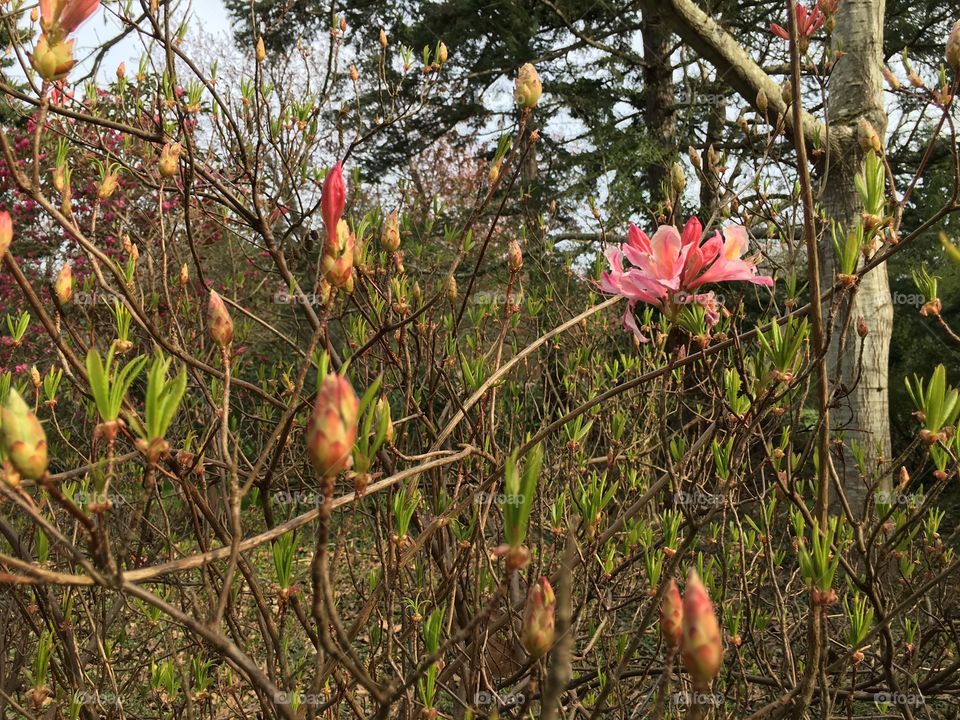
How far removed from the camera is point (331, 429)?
576mm

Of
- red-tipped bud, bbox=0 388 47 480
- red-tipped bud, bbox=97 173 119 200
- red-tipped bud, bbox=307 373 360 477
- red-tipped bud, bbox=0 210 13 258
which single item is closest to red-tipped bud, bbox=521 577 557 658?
red-tipped bud, bbox=307 373 360 477

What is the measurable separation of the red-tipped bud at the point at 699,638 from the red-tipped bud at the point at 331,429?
311 millimetres

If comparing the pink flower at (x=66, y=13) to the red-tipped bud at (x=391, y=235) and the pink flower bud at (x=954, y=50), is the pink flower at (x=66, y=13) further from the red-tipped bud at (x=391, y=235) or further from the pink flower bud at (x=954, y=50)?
the pink flower bud at (x=954, y=50)

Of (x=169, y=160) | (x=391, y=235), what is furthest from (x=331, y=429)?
(x=169, y=160)

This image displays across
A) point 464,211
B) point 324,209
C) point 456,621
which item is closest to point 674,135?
point 464,211

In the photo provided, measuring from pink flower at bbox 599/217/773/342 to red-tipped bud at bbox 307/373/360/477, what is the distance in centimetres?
60

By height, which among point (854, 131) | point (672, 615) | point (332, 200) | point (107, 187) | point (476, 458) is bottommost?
point (476, 458)

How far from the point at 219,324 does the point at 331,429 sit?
0.34 m

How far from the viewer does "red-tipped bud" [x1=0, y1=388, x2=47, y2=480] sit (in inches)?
22.1

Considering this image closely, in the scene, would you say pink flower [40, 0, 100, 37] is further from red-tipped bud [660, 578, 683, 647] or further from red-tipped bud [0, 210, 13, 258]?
red-tipped bud [660, 578, 683, 647]

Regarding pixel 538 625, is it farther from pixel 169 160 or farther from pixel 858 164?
pixel 858 164

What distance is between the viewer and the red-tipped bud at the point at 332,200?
892mm

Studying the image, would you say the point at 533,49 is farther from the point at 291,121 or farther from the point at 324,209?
the point at 324,209

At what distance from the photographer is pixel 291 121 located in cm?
243
